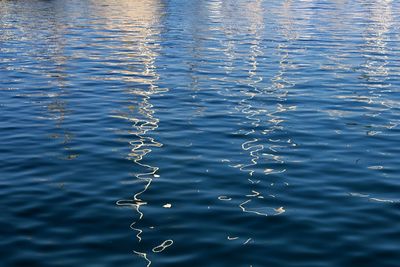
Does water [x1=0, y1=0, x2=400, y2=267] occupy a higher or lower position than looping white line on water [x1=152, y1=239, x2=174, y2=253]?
lower

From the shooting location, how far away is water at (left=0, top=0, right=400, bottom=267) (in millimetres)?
14797

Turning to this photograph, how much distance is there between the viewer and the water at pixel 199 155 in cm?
1480

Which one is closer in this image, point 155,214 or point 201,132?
point 155,214

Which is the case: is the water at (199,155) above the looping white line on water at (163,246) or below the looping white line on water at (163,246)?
below

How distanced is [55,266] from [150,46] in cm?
3447

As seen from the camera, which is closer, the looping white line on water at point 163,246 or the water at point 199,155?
the looping white line on water at point 163,246

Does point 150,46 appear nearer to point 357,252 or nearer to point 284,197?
point 284,197

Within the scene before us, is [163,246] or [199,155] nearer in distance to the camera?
[163,246]

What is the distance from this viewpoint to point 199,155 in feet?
69.9

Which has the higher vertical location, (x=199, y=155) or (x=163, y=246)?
(x=163, y=246)

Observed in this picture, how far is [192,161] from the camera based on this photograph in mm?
20656

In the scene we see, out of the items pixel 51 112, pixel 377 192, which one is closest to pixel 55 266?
pixel 377 192

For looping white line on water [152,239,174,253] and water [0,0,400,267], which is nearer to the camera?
looping white line on water [152,239,174,253]

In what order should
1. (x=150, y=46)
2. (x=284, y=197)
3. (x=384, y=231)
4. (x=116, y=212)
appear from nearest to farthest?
(x=384, y=231)
(x=116, y=212)
(x=284, y=197)
(x=150, y=46)
